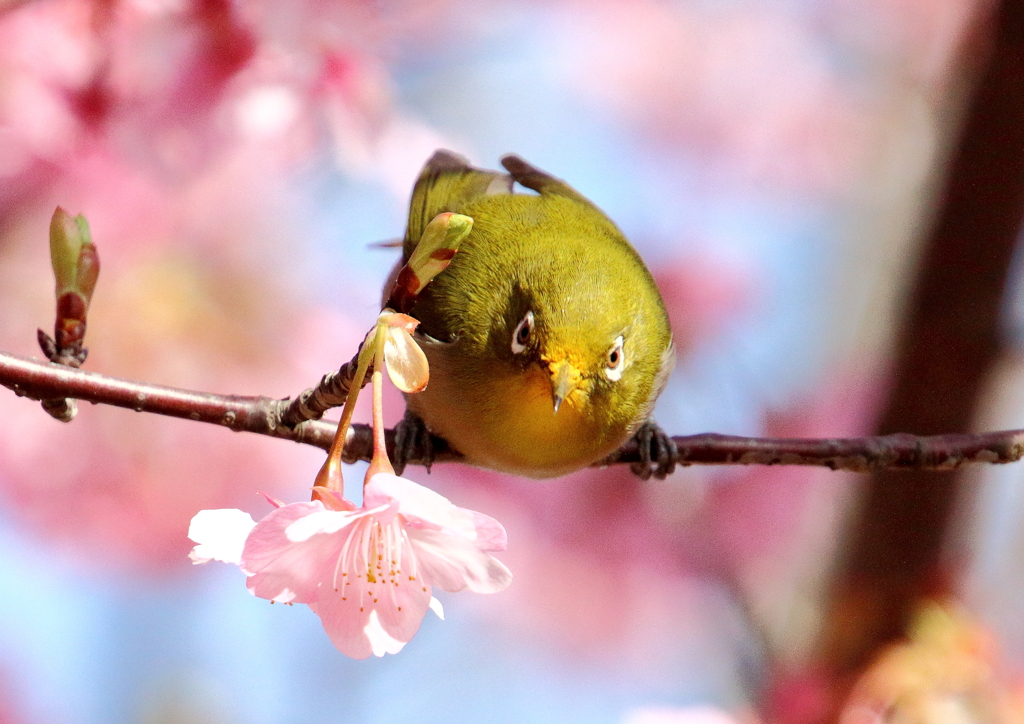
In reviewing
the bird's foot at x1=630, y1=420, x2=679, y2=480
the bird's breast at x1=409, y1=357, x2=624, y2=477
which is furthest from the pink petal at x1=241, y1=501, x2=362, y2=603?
the bird's foot at x1=630, y1=420, x2=679, y2=480

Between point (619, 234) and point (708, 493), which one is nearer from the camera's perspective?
point (619, 234)

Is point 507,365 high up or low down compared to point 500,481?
up

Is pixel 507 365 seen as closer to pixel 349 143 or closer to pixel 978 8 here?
pixel 349 143

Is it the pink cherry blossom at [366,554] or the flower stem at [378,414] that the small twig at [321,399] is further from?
the pink cherry blossom at [366,554]

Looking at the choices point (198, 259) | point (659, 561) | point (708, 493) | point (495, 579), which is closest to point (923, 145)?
point (708, 493)

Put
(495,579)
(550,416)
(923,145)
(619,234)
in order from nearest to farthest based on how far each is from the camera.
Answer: (495,579), (550,416), (619,234), (923,145)

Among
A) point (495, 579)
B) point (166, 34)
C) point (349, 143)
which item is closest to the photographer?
point (495, 579)

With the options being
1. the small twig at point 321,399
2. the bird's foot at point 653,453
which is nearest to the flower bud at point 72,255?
the small twig at point 321,399

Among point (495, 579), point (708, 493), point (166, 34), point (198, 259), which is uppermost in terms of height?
point (166, 34)
